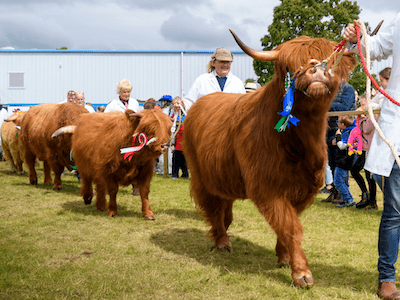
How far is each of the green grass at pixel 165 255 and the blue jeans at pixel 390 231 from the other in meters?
0.23

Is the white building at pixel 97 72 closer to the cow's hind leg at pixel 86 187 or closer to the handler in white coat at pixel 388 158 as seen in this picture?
the cow's hind leg at pixel 86 187

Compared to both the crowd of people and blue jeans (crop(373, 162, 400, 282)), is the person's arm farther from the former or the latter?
blue jeans (crop(373, 162, 400, 282))

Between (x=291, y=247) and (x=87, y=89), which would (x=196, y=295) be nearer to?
(x=291, y=247)

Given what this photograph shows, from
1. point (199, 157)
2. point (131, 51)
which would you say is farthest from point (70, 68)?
point (199, 157)

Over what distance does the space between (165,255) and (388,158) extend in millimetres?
2370

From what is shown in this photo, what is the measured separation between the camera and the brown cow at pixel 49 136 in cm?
809

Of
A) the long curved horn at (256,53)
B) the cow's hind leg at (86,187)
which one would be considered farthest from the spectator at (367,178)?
the cow's hind leg at (86,187)

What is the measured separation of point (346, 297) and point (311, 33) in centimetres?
2552

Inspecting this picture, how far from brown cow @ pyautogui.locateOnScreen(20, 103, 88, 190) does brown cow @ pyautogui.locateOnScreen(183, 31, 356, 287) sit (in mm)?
4846

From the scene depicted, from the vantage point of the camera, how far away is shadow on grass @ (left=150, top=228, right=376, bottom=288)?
347 cm

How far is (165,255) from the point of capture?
416 centimetres

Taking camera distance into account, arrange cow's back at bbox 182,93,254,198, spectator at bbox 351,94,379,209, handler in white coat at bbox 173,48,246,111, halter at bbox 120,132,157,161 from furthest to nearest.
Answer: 1. spectator at bbox 351,94,379,209
2. halter at bbox 120,132,157,161
3. handler in white coat at bbox 173,48,246,111
4. cow's back at bbox 182,93,254,198

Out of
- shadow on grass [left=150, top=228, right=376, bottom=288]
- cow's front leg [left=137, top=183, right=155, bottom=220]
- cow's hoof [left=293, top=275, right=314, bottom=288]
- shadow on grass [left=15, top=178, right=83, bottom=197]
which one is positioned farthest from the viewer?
shadow on grass [left=15, top=178, right=83, bottom=197]

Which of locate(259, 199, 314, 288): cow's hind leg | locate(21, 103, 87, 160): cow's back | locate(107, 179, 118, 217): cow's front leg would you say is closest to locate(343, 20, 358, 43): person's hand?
locate(259, 199, 314, 288): cow's hind leg
